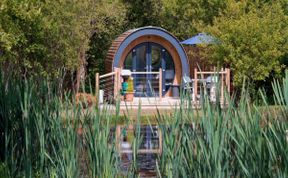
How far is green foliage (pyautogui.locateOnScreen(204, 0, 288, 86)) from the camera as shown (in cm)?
1769

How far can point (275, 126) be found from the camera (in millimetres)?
4320

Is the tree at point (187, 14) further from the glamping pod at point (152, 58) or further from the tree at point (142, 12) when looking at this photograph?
the glamping pod at point (152, 58)

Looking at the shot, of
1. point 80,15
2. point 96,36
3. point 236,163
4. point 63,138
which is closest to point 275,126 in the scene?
point 236,163

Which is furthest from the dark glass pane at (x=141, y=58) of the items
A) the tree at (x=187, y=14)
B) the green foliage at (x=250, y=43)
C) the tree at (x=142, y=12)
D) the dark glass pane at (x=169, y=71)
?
the tree at (x=142, y=12)

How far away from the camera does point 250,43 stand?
58.4 feet

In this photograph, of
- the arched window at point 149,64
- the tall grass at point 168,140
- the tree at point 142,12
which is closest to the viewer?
the tall grass at point 168,140

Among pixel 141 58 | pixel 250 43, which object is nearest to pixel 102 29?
pixel 141 58

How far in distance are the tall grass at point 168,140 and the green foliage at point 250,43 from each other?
12165 mm

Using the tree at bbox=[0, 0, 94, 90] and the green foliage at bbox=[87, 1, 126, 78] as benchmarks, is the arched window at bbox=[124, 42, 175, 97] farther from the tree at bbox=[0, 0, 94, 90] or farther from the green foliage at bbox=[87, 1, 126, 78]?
the tree at bbox=[0, 0, 94, 90]

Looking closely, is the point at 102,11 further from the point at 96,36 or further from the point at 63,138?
the point at 63,138

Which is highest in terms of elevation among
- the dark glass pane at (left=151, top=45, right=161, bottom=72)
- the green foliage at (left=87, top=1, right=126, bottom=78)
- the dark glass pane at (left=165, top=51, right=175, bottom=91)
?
the green foliage at (left=87, top=1, right=126, bottom=78)

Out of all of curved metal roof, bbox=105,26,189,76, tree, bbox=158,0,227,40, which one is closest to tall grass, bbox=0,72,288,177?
curved metal roof, bbox=105,26,189,76

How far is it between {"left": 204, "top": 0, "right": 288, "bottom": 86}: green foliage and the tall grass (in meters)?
12.2

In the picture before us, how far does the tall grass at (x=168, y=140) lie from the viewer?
14.3 ft
